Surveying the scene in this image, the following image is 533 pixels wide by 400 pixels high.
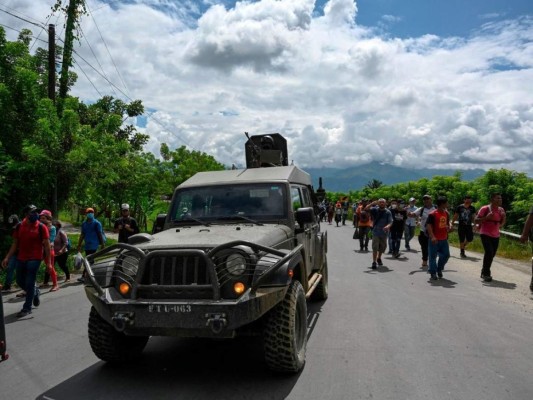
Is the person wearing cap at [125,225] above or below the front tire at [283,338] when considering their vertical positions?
above

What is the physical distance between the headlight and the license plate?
50 cm

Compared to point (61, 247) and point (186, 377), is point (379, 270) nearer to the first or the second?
point (61, 247)

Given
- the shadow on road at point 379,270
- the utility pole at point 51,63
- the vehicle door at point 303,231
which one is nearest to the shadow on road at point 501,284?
the shadow on road at point 379,270

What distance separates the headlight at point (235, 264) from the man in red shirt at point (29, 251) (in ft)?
14.0

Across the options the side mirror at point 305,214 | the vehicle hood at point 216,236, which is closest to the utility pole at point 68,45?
the vehicle hood at point 216,236

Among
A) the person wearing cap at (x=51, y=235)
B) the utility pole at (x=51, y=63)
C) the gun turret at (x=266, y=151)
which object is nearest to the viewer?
the person wearing cap at (x=51, y=235)

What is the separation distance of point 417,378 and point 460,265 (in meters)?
8.82

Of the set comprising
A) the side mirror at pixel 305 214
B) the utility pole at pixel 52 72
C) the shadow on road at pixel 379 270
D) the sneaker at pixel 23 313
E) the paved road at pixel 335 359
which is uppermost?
the utility pole at pixel 52 72

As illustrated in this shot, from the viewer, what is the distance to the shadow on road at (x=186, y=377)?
3973 millimetres

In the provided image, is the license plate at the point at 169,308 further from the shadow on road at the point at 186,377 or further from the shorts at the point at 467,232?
the shorts at the point at 467,232

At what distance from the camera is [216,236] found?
4.70 m

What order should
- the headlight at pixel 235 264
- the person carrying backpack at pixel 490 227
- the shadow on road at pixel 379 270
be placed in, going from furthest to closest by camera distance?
1. the shadow on road at pixel 379 270
2. the person carrying backpack at pixel 490 227
3. the headlight at pixel 235 264

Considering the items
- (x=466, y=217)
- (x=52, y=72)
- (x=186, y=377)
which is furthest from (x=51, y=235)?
(x=466, y=217)

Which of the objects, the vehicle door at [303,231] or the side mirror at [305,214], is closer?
the side mirror at [305,214]
